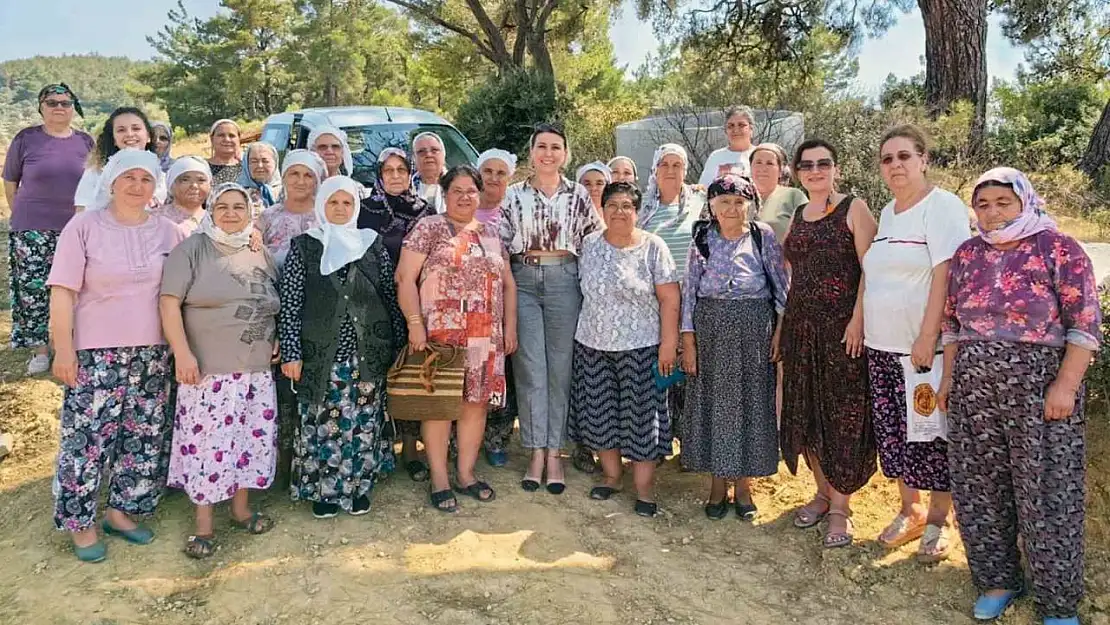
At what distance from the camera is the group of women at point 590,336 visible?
2818 millimetres

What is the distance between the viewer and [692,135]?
10.4 meters

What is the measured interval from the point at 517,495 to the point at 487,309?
100cm

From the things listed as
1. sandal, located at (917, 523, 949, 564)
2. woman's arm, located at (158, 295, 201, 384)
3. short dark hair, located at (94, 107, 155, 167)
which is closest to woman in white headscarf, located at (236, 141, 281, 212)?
short dark hair, located at (94, 107, 155, 167)

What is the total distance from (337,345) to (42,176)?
2.86 metres

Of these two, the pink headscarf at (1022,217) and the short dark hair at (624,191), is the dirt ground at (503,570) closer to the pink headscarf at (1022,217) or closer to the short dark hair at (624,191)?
the pink headscarf at (1022,217)

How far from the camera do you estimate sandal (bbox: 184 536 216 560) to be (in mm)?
3430

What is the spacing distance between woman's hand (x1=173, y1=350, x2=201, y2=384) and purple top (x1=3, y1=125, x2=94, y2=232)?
8.03ft

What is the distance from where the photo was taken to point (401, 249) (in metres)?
3.70

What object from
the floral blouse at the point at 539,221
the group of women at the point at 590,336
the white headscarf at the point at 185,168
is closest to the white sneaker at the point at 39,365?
the group of women at the point at 590,336

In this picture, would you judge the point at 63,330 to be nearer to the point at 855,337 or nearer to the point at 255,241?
the point at 255,241

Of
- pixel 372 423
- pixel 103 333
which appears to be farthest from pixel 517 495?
pixel 103 333

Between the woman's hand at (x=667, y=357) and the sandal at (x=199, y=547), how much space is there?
220 centimetres

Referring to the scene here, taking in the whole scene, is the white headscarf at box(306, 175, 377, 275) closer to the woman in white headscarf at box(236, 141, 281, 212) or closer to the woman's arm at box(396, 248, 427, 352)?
the woman's arm at box(396, 248, 427, 352)

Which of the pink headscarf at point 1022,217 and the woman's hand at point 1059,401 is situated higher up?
the pink headscarf at point 1022,217
